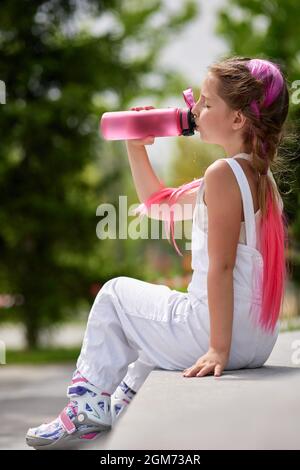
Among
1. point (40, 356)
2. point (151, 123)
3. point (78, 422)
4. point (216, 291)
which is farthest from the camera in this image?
point (40, 356)

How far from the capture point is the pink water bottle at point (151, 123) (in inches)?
127

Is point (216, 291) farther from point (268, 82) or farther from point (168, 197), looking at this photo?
point (268, 82)

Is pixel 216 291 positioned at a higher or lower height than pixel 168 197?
lower

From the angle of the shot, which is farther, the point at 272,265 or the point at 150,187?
the point at 150,187

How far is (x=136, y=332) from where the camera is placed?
3.03 metres

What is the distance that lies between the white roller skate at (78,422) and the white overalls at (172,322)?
0.14 feet

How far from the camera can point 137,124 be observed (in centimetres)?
331

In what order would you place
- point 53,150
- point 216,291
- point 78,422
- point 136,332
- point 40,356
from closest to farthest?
point 216,291 < point 78,422 < point 136,332 < point 40,356 < point 53,150

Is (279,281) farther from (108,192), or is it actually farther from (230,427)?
(108,192)

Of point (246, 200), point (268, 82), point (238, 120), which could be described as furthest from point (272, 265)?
point (268, 82)

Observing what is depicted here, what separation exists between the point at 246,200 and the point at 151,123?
1.93ft

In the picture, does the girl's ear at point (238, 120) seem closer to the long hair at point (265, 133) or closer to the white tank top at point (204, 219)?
the long hair at point (265, 133)

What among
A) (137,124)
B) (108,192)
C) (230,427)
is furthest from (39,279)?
(230,427)
